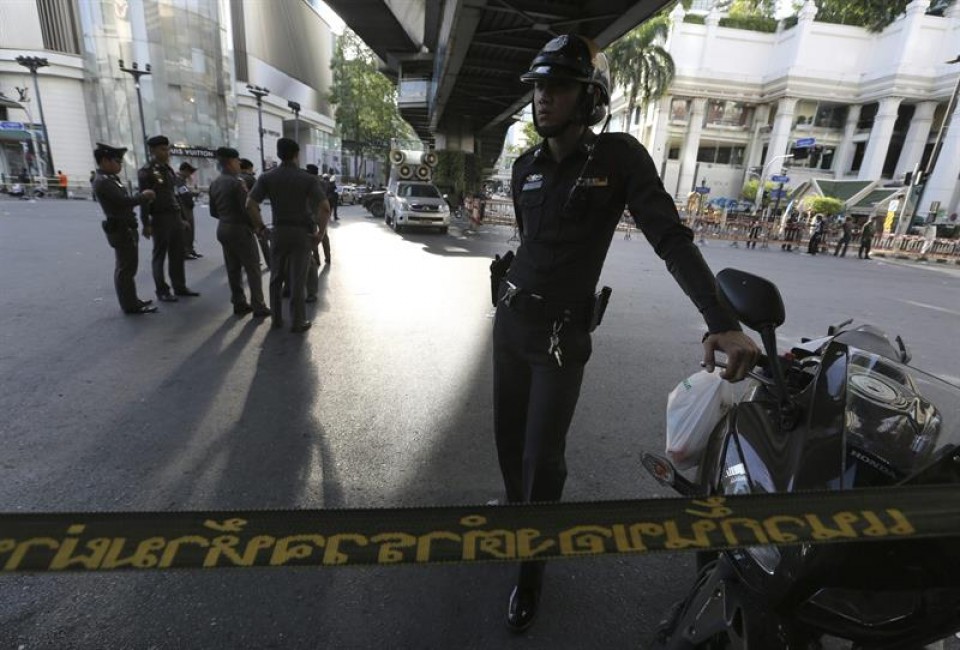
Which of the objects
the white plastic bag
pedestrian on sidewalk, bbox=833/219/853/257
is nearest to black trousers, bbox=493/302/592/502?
the white plastic bag

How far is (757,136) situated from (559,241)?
55.3 meters

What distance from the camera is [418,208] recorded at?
55.6 feet

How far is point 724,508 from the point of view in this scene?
3.72 feet

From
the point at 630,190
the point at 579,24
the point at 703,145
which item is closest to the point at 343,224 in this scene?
the point at 579,24

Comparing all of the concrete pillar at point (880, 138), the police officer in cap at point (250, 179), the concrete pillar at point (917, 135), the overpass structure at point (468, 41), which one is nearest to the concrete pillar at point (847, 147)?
the concrete pillar at point (880, 138)

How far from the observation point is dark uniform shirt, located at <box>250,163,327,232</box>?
5488mm

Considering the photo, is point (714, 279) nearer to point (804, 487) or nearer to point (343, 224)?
point (804, 487)

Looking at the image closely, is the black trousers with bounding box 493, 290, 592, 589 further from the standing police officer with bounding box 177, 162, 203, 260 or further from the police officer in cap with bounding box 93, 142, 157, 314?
the standing police officer with bounding box 177, 162, 203, 260

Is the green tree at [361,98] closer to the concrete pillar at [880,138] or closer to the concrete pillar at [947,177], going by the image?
the concrete pillar at [880,138]

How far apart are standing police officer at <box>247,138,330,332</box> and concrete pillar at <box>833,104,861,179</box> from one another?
54.7 m

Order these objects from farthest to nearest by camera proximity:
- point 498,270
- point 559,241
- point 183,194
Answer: point 183,194
point 498,270
point 559,241

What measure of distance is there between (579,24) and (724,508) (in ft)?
38.4

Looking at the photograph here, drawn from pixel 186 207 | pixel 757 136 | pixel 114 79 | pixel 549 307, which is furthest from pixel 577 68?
pixel 757 136

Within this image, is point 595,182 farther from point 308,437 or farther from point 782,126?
point 782,126
